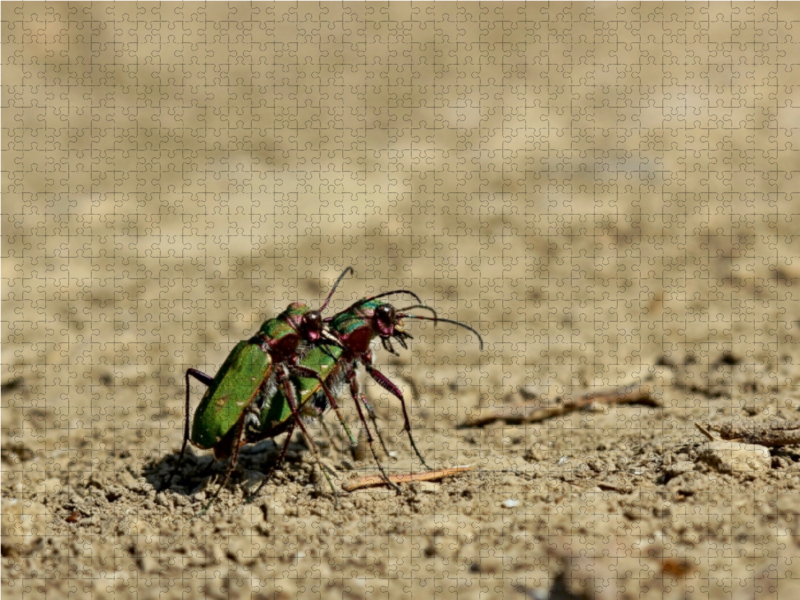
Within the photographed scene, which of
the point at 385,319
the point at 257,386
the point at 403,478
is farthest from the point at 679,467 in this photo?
the point at 257,386

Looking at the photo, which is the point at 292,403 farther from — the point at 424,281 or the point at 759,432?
the point at 424,281

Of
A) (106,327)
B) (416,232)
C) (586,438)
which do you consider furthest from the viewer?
(416,232)

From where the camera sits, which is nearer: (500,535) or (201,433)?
(500,535)

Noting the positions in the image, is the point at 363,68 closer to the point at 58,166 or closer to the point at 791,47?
the point at 58,166

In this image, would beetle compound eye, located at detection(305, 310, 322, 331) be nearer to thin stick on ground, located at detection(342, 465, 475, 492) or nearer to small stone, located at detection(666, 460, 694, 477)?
thin stick on ground, located at detection(342, 465, 475, 492)

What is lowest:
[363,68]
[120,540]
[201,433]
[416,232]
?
[120,540]

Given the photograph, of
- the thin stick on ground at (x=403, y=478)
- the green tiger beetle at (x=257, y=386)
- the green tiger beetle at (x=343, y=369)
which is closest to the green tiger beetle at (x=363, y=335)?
the green tiger beetle at (x=343, y=369)

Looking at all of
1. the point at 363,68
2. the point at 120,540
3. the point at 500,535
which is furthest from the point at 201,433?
the point at 363,68
